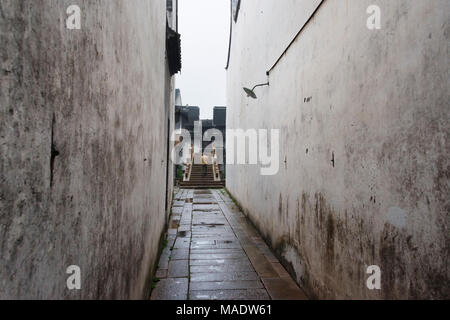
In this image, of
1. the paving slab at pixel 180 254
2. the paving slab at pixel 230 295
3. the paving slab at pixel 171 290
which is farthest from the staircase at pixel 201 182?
the paving slab at pixel 230 295

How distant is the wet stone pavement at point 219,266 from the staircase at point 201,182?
9.21 m

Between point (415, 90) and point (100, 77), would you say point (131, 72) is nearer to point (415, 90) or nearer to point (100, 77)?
point (100, 77)

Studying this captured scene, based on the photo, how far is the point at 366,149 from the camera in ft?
7.70

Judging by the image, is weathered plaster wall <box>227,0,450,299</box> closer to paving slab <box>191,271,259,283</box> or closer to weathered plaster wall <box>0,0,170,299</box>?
paving slab <box>191,271,259,283</box>

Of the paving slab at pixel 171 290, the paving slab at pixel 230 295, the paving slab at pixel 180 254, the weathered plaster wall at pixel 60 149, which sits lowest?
the paving slab at pixel 230 295

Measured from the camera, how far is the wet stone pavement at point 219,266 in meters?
3.86

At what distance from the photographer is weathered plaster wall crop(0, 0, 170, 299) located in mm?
757

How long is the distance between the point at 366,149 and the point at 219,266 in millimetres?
3402

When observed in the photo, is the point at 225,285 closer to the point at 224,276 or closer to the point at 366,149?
the point at 224,276

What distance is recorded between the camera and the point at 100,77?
60.3 inches

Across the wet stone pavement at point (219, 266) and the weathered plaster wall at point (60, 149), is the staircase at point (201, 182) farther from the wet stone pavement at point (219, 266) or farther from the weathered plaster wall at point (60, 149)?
the weathered plaster wall at point (60, 149)

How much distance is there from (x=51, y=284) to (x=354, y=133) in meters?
2.48

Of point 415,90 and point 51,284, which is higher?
point 415,90
